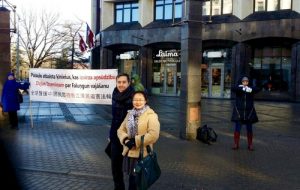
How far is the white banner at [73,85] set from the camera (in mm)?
11438

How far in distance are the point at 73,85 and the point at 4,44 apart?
393 centimetres

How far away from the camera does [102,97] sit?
1159 cm

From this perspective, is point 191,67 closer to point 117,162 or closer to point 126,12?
point 117,162

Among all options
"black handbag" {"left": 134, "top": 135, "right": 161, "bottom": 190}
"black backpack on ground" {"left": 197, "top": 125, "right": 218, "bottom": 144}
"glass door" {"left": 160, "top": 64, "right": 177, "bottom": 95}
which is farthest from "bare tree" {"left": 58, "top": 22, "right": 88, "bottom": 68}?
"black handbag" {"left": 134, "top": 135, "right": 161, "bottom": 190}

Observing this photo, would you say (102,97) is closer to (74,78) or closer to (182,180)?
(74,78)

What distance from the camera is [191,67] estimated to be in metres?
11.2

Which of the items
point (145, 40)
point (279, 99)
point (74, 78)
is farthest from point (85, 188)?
point (145, 40)

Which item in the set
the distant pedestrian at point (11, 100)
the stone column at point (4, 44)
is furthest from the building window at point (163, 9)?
the distant pedestrian at point (11, 100)

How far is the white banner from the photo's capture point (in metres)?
11.4

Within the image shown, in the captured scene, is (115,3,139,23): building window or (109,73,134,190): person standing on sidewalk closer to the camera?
(109,73,134,190): person standing on sidewalk

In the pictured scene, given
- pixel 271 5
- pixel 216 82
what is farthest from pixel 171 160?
pixel 216 82

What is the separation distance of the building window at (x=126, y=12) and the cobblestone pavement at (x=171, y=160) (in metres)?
25.5

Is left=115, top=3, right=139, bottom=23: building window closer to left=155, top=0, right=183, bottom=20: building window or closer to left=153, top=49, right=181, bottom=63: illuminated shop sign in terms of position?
left=155, top=0, right=183, bottom=20: building window

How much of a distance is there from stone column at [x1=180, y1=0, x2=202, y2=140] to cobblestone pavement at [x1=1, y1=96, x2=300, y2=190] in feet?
0.96
